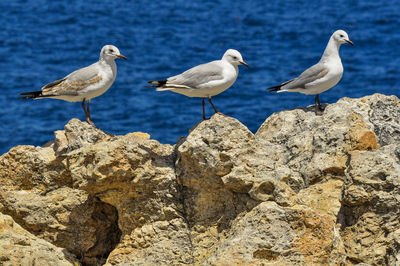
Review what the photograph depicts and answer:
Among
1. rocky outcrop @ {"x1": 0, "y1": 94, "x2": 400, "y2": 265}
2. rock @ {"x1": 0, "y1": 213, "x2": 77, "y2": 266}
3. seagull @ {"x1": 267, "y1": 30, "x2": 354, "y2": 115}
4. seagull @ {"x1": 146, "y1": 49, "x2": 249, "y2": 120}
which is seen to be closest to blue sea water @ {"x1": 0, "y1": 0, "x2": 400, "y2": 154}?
seagull @ {"x1": 267, "y1": 30, "x2": 354, "y2": 115}

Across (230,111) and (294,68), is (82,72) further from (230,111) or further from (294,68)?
(294,68)

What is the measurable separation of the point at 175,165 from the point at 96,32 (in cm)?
3469

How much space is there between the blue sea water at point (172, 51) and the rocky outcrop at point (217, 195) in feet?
57.8

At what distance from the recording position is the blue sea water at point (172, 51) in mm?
30578

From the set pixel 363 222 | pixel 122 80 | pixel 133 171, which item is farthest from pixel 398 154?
Result: pixel 122 80

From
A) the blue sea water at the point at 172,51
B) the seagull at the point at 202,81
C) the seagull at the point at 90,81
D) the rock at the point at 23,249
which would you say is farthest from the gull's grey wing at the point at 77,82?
the blue sea water at the point at 172,51

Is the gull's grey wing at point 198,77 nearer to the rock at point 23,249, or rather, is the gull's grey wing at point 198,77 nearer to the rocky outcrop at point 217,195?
the rocky outcrop at point 217,195

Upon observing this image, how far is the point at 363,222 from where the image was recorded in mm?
9164

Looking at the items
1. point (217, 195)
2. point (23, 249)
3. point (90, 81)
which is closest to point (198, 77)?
point (217, 195)

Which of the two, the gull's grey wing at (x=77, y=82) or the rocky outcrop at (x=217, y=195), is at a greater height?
the gull's grey wing at (x=77, y=82)

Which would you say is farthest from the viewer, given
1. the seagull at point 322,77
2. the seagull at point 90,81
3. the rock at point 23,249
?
the seagull at point 322,77

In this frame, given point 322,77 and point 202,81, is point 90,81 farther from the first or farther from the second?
point 322,77

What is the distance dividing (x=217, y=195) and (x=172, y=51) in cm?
3028

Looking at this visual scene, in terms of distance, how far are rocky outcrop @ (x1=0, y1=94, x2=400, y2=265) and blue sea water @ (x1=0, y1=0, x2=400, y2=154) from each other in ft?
57.8
